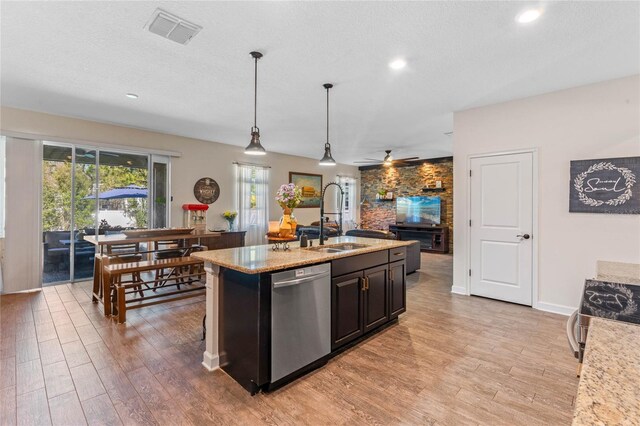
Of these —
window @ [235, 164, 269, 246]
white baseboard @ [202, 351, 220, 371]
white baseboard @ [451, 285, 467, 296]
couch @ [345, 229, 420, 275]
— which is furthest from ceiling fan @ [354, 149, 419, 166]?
white baseboard @ [202, 351, 220, 371]

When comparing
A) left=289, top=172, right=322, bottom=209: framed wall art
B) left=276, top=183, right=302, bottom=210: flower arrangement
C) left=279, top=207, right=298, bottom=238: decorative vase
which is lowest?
left=279, top=207, right=298, bottom=238: decorative vase

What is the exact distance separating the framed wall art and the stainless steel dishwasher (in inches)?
247

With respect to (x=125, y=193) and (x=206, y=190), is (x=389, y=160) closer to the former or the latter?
(x=206, y=190)

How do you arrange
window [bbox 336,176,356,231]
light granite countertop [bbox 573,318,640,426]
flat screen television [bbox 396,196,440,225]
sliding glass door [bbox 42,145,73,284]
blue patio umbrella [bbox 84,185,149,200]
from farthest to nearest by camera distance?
window [bbox 336,176,356,231], flat screen television [bbox 396,196,440,225], blue patio umbrella [bbox 84,185,149,200], sliding glass door [bbox 42,145,73,284], light granite countertop [bbox 573,318,640,426]

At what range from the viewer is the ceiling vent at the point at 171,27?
2.26 m

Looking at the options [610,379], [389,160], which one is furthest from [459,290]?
[610,379]

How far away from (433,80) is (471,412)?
314cm

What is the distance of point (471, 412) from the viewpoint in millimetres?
1942

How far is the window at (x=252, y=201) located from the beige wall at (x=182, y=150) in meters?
0.20

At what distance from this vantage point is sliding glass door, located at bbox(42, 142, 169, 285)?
16.0ft

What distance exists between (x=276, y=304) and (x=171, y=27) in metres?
2.32

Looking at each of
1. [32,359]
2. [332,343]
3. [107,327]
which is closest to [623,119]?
[332,343]

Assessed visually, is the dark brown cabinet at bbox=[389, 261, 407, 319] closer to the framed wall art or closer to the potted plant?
the potted plant

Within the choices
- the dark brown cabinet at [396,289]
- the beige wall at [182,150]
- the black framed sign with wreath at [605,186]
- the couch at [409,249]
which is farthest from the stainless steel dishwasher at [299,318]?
the beige wall at [182,150]
